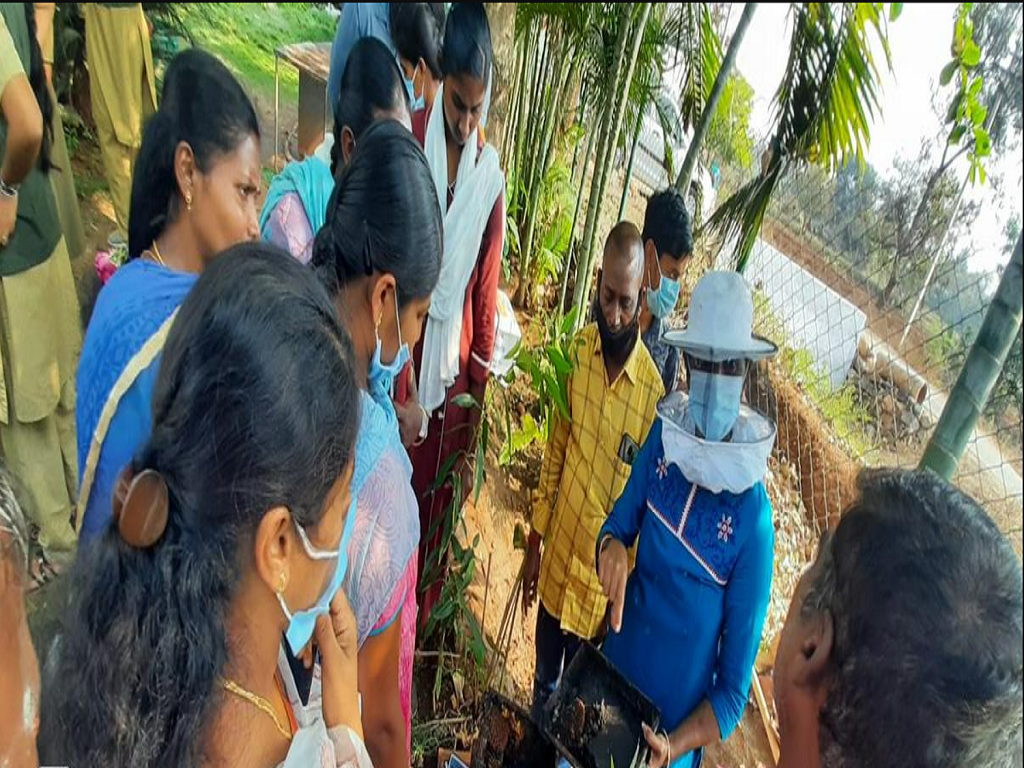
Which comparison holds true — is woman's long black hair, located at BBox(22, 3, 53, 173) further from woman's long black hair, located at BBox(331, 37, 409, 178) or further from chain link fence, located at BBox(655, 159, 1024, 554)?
chain link fence, located at BBox(655, 159, 1024, 554)

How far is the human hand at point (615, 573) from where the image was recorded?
4.88 ft

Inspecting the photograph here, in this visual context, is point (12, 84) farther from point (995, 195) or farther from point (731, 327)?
point (995, 195)

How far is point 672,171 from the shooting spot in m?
1.31

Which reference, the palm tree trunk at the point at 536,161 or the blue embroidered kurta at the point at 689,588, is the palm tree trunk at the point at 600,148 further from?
the blue embroidered kurta at the point at 689,588

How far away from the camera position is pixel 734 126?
1232 millimetres

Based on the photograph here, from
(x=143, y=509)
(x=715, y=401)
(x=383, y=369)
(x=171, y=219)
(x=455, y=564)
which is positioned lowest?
(x=455, y=564)

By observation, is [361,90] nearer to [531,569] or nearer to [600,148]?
[600,148]

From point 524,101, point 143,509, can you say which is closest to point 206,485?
point 143,509

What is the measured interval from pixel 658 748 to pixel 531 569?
1.49 ft

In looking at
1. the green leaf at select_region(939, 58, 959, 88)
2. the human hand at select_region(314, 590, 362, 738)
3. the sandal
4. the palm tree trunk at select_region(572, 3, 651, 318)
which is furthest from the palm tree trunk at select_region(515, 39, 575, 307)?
the sandal

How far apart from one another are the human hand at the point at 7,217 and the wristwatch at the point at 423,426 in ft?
2.66

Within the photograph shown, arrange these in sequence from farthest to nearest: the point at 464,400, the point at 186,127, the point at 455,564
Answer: the point at 455,564 → the point at 464,400 → the point at 186,127

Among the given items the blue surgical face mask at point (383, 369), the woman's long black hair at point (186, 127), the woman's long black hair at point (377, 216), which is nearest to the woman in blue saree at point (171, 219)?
the woman's long black hair at point (186, 127)

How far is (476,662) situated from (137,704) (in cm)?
88
